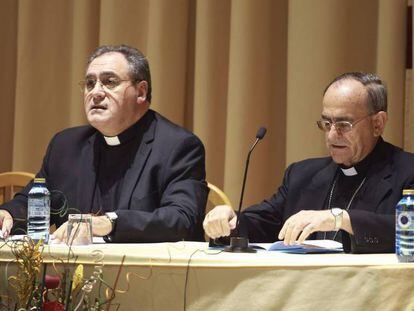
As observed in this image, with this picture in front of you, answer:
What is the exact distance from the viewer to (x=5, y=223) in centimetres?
319

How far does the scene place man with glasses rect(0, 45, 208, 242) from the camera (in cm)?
357

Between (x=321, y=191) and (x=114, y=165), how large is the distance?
0.95 meters

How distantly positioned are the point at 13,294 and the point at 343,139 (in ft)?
5.18

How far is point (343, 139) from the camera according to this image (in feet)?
11.1

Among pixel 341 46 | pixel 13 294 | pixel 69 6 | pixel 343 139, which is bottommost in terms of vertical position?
pixel 13 294

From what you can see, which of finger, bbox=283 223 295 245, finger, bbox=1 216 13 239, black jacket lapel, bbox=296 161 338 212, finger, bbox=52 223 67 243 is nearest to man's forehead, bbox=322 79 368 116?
black jacket lapel, bbox=296 161 338 212

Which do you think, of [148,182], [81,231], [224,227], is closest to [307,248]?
[224,227]

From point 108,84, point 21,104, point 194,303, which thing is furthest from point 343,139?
point 21,104

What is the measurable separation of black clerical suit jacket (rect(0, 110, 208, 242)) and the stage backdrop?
3.42ft

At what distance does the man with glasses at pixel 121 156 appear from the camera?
357cm

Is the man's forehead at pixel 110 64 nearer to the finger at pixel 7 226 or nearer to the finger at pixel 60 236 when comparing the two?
the finger at pixel 7 226

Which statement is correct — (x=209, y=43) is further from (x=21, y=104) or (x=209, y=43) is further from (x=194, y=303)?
(x=194, y=303)

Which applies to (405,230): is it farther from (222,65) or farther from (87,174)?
(222,65)

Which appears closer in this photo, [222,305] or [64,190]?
[222,305]
